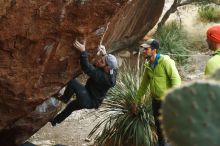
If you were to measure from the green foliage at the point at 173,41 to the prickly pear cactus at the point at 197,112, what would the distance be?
474 inches

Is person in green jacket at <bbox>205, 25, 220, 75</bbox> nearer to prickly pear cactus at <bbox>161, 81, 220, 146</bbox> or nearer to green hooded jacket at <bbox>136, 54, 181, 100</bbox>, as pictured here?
green hooded jacket at <bbox>136, 54, 181, 100</bbox>

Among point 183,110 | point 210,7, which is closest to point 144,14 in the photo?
point 210,7

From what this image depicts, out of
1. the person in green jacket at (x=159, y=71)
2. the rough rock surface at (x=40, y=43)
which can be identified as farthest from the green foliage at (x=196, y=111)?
the person in green jacket at (x=159, y=71)

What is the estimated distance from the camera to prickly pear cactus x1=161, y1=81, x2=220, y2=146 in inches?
110

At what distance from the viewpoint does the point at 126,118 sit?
8633mm

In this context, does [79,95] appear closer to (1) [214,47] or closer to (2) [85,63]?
(2) [85,63]

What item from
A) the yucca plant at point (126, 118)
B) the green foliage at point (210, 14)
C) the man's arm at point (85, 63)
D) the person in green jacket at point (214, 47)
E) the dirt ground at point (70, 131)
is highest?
the person in green jacket at point (214, 47)

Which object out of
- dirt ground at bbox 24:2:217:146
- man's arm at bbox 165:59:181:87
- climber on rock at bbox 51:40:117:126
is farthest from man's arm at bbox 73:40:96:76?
dirt ground at bbox 24:2:217:146

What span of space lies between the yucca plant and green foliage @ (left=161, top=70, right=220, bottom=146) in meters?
5.44

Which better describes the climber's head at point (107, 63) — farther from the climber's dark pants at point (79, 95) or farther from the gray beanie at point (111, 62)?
the climber's dark pants at point (79, 95)

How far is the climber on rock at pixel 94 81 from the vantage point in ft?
21.9

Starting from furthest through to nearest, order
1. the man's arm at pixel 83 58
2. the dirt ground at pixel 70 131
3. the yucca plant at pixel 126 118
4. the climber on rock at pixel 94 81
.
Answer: the dirt ground at pixel 70 131 → the yucca plant at pixel 126 118 → the climber on rock at pixel 94 81 → the man's arm at pixel 83 58

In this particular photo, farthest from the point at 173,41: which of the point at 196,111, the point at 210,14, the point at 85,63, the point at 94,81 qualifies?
the point at 196,111

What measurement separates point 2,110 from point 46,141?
2651 millimetres
